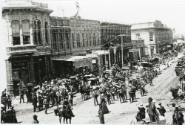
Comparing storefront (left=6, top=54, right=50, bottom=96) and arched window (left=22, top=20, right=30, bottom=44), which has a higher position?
arched window (left=22, top=20, right=30, bottom=44)

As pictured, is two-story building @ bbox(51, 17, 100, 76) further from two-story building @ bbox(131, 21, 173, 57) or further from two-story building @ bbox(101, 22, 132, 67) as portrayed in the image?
two-story building @ bbox(131, 21, 173, 57)

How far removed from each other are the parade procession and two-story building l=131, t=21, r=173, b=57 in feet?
17.0

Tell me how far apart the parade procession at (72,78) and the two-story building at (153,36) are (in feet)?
17.0

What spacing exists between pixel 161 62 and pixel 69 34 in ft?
43.1

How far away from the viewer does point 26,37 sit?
28078 mm

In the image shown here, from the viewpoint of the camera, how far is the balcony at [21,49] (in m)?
27.0

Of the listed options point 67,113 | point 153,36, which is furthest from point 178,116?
point 153,36

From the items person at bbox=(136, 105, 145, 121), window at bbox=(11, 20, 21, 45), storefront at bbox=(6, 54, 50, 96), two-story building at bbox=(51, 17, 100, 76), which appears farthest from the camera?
two-story building at bbox=(51, 17, 100, 76)

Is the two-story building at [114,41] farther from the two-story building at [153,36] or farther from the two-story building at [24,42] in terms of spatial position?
the two-story building at [24,42]

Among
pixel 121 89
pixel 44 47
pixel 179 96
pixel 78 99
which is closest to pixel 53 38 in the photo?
pixel 44 47

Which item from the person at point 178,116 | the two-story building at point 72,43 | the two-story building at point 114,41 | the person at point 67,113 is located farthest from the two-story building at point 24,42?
the person at point 178,116

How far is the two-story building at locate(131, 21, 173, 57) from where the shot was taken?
167ft

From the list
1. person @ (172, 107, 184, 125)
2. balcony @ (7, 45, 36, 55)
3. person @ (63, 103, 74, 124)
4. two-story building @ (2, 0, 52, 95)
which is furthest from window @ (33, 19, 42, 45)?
person @ (172, 107, 184, 125)

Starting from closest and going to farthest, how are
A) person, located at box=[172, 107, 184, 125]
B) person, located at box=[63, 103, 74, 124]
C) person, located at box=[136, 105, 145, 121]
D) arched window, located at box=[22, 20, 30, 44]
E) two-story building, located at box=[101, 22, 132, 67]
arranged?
person, located at box=[172, 107, 184, 125] < person, located at box=[136, 105, 145, 121] < person, located at box=[63, 103, 74, 124] < arched window, located at box=[22, 20, 30, 44] < two-story building, located at box=[101, 22, 132, 67]
